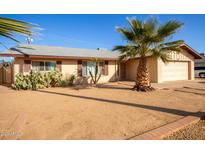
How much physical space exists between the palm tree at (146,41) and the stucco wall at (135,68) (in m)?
4.88

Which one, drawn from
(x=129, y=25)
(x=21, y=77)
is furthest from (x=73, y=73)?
(x=129, y=25)

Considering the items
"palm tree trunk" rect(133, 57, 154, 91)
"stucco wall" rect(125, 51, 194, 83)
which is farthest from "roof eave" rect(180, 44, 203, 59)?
"palm tree trunk" rect(133, 57, 154, 91)

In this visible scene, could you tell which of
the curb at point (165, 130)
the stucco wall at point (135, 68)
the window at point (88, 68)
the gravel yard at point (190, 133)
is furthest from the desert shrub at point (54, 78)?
the gravel yard at point (190, 133)

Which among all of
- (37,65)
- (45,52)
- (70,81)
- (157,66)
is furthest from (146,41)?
(37,65)

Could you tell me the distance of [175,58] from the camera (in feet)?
52.9

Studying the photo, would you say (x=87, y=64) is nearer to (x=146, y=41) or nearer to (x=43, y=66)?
(x=43, y=66)

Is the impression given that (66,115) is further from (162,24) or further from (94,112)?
(162,24)

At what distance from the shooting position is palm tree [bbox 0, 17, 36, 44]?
1.64 m

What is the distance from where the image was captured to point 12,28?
1679 millimetres

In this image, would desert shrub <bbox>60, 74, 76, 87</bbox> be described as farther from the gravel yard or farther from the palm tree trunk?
the gravel yard

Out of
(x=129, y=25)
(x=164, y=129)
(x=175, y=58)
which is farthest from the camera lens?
(x=175, y=58)

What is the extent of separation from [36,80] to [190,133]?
35.3 ft

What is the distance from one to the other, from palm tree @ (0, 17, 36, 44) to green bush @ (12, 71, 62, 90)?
1067 centimetres

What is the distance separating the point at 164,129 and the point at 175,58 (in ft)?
46.3
